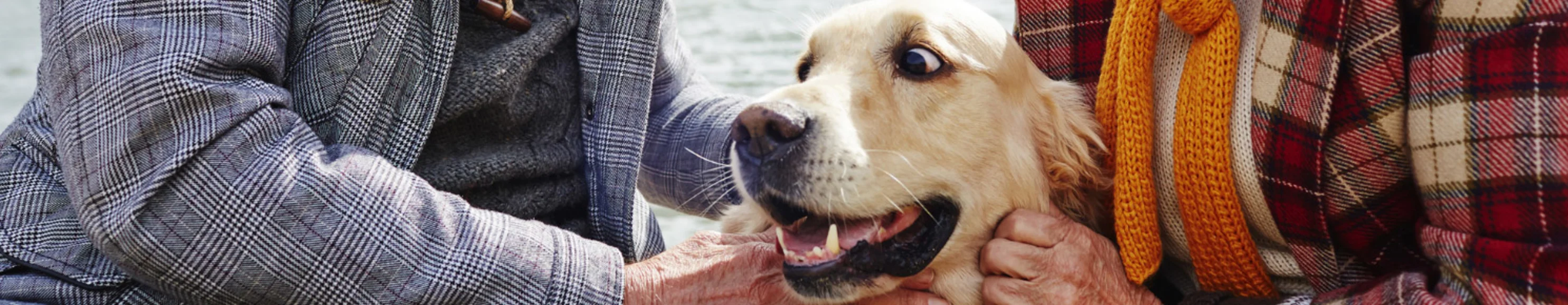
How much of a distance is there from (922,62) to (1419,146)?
0.71 meters

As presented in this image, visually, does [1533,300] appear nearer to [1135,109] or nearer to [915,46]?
[1135,109]

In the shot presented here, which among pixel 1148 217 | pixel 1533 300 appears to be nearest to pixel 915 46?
pixel 1148 217

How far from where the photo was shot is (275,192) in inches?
67.7

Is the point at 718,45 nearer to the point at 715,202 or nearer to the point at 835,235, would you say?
the point at 715,202

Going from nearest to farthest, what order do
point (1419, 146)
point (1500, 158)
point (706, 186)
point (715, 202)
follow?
point (1500, 158), point (1419, 146), point (715, 202), point (706, 186)

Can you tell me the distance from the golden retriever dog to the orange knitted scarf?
0.44ft

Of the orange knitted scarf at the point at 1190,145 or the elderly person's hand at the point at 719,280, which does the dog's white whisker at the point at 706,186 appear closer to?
the elderly person's hand at the point at 719,280

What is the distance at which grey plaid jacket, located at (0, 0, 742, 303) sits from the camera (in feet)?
5.44

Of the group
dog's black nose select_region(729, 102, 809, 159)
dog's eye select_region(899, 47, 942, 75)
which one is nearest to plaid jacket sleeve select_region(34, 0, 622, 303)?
dog's black nose select_region(729, 102, 809, 159)

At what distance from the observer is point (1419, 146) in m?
1.52

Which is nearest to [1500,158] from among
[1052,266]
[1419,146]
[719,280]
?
[1419,146]

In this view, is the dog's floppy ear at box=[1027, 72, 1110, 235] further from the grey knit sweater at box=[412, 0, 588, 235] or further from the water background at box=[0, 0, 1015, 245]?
the water background at box=[0, 0, 1015, 245]

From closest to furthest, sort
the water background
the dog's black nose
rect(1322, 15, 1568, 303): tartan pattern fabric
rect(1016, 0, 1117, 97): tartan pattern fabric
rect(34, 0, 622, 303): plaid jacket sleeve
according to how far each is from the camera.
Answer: rect(1322, 15, 1568, 303): tartan pattern fabric
rect(34, 0, 622, 303): plaid jacket sleeve
the dog's black nose
rect(1016, 0, 1117, 97): tartan pattern fabric
the water background

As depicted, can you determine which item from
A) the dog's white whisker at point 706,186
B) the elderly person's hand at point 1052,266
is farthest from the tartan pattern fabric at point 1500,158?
the dog's white whisker at point 706,186
